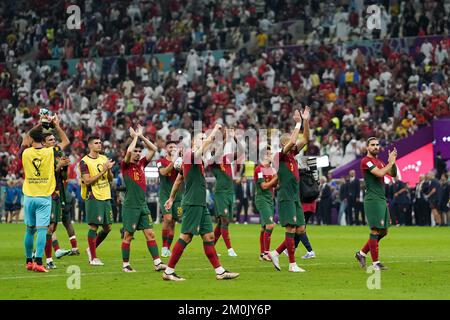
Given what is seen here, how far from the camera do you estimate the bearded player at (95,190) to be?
2066 centimetres

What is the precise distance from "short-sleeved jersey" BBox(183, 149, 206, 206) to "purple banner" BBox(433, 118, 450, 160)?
71.9ft

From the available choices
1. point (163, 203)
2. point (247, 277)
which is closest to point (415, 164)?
point (163, 203)

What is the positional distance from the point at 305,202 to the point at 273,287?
751 cm

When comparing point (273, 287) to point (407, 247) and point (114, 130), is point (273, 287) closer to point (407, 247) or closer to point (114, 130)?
point (407, 247)

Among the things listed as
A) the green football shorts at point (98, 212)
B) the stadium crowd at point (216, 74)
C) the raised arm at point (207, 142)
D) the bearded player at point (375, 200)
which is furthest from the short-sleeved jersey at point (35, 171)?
the stadium crowd at point (216, 74)

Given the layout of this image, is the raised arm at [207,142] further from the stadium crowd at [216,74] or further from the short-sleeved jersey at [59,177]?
the stadium crowd at [216,74]

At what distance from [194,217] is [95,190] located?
15.2 ft

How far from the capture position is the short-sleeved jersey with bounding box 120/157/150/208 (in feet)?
63.6

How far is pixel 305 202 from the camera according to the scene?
23328mm

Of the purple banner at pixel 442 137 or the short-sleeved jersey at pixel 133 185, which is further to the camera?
the purple banner at pixel 442 137

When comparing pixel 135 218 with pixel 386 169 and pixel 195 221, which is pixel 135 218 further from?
pixel 386 169

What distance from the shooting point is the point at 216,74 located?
4956 cm

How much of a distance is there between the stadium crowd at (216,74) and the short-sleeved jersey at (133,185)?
70.0 feet

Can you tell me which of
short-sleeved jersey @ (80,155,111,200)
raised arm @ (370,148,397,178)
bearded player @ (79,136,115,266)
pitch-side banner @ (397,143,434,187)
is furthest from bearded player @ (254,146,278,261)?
pitch-side banner @ (397,143,434,187)
